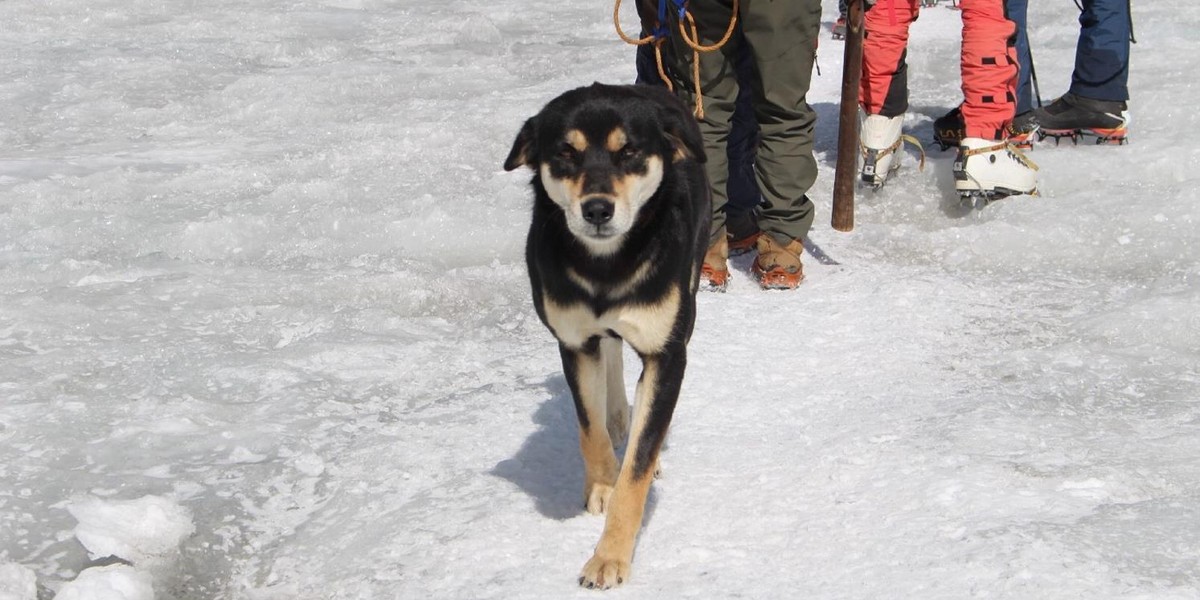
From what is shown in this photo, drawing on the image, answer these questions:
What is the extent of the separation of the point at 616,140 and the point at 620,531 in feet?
3.43

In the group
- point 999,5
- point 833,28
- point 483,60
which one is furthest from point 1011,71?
point 483,60

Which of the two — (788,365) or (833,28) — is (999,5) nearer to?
(788,365)

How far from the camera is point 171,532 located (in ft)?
11.3

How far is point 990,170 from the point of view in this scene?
610 cm

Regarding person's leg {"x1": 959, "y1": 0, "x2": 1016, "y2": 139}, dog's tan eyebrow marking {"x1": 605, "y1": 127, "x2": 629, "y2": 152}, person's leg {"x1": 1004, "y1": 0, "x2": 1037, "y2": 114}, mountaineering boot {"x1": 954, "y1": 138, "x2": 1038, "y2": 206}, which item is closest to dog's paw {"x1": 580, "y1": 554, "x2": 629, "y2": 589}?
dog's tan eyebrow marking {"x1": 605, "y1": 127, "x2": 629, "y2": 152}

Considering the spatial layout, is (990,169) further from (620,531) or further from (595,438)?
(620,531)

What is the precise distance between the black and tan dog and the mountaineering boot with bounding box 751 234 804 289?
6.22 feet

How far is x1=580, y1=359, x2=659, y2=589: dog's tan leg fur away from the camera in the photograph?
3086 millimetres

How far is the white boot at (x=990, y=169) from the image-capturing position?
609cm

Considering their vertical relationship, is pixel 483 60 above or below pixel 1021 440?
below

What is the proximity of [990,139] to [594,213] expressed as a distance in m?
3.63

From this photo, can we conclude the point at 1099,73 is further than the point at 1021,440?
Yes

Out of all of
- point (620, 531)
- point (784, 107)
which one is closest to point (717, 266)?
point (784, 107)

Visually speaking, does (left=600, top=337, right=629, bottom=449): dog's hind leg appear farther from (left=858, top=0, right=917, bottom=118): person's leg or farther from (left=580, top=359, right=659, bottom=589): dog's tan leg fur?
(left=858, top=0, right=917, bottom=118): person's leg
